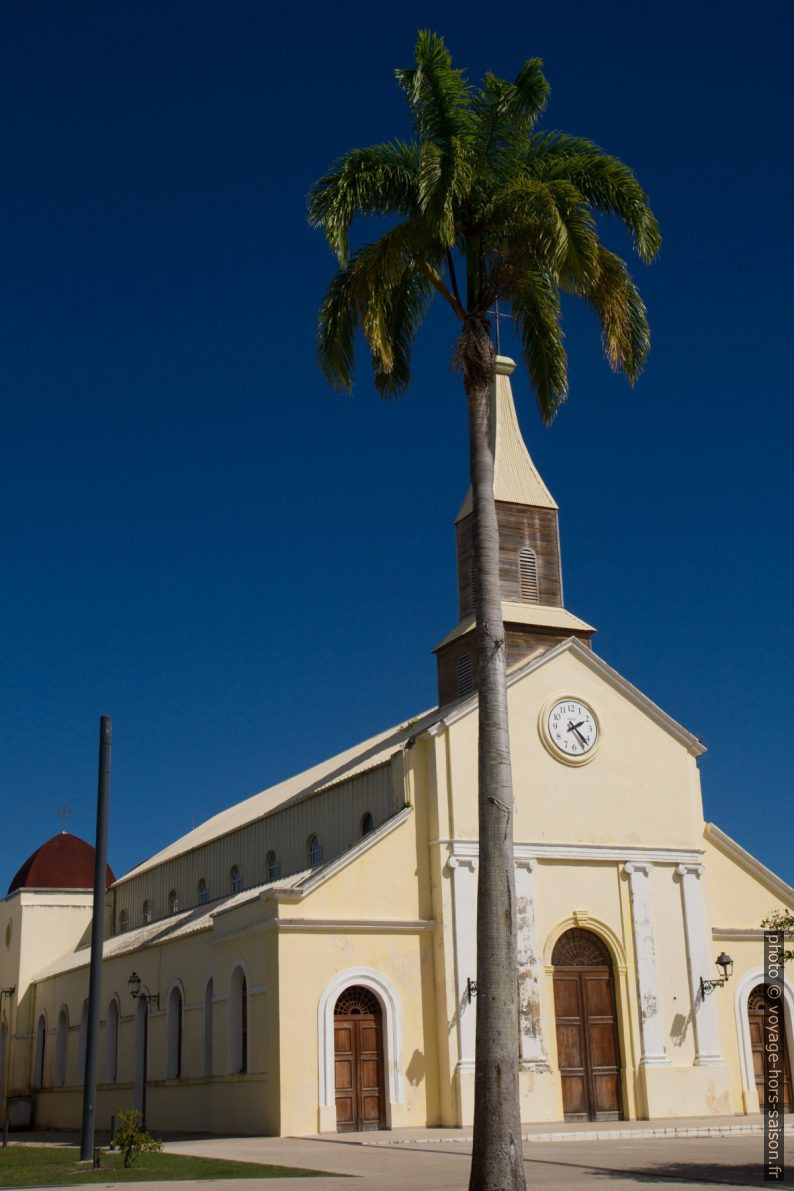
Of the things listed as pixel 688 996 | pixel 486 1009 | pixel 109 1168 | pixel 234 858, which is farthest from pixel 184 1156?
pixel 234 858

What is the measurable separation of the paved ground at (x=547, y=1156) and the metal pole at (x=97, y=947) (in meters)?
2.86

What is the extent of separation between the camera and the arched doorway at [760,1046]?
35750mm

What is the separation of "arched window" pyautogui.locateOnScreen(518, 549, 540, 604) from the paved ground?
48.4ft

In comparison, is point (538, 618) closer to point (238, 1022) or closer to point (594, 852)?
point (594, 852)

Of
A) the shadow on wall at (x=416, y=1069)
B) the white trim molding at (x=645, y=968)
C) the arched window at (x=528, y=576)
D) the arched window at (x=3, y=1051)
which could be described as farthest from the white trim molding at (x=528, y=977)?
the arched window at (x=3, y=1051)

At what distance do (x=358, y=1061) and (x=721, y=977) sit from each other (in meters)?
10.8

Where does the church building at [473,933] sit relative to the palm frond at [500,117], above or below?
below

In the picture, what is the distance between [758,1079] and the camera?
117 ft

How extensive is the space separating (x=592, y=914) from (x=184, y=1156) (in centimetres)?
1412

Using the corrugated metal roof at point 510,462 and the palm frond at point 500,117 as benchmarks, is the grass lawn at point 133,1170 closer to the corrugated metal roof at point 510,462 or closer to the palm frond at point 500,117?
the palm frond at point 500,117

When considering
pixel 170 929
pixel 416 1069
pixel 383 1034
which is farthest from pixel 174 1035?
pixel 416 1069

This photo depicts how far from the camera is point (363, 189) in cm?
2128

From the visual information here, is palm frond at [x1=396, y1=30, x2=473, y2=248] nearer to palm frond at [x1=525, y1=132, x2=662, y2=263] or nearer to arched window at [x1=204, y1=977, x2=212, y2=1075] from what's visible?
palm frond at [x1=525, y1=132, x2=662, y2=263]

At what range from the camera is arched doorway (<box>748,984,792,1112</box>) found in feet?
117
